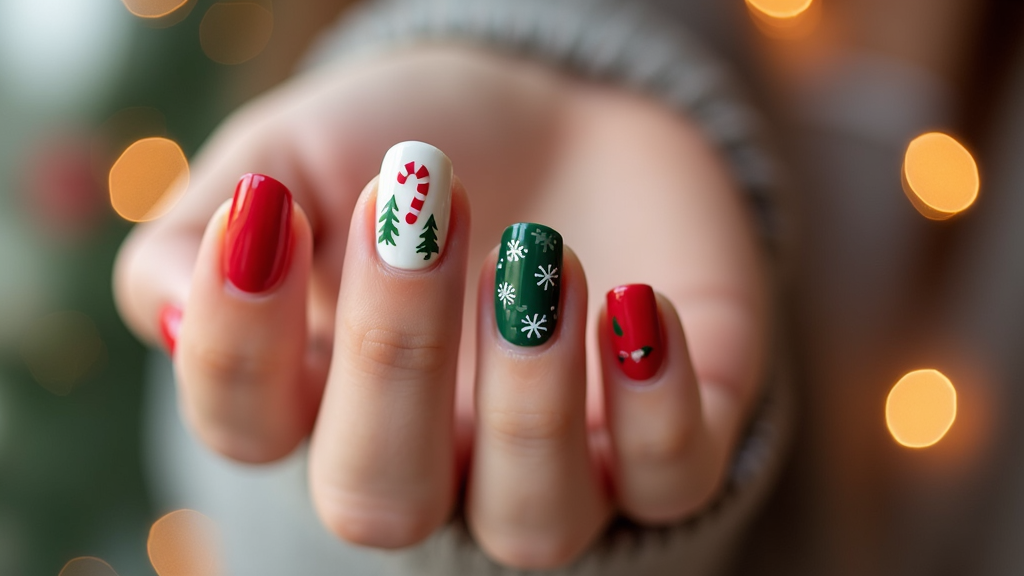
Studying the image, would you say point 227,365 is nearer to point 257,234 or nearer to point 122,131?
point 257,234

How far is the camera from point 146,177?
66cm

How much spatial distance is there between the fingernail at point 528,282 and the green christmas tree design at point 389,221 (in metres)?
0.04

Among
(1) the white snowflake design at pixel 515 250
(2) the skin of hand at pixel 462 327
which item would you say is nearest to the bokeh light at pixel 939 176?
(2) the skin of hand at pixel 462 327

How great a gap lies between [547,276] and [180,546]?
1.87 feet

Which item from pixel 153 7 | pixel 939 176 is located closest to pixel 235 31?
pixel 153 7

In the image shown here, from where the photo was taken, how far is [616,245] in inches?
16.9

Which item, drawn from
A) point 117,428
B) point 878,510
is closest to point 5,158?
point 117,428

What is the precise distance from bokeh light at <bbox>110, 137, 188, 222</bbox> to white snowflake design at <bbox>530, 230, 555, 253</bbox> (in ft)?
1.62

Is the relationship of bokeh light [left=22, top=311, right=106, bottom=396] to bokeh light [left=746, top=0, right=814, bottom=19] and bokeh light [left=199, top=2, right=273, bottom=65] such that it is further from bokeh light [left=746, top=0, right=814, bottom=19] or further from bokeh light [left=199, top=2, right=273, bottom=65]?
bokeh light [left=746, top=0, right=814, bottom=19]

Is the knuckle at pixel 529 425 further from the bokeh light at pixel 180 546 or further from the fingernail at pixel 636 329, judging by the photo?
the bokeh light at pixel 180 546

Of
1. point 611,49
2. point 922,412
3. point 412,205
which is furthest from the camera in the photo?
point 922,412

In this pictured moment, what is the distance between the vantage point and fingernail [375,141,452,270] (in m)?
0.26

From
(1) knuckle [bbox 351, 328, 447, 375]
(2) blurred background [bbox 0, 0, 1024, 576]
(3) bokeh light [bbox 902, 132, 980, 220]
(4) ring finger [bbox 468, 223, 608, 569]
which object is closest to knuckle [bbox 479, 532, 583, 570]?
(4) ring finger [bbox 468, 223, 608, 569]

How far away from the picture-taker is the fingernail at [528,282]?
11.0 inches
